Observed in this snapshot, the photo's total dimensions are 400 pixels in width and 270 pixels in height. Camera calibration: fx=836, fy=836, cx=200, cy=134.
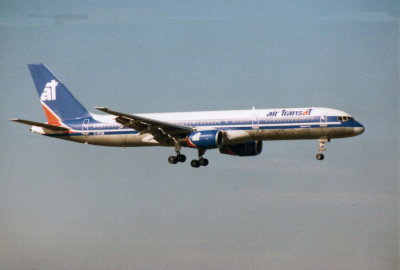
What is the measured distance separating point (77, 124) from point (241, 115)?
16244 mm

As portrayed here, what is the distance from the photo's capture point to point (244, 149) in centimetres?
7762

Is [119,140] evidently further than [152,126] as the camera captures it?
Yes

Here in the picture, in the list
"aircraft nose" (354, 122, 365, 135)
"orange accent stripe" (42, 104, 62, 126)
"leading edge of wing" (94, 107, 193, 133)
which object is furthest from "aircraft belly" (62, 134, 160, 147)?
"aircraft nose" (354, 122, 365, 135)

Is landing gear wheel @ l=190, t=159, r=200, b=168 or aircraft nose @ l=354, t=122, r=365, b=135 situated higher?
aircraft nose @ l=354, t=122, r=365, b=135

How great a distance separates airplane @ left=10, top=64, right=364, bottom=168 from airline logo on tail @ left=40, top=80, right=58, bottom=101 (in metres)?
0.43

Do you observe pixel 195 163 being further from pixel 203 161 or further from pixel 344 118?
pixel 344 118

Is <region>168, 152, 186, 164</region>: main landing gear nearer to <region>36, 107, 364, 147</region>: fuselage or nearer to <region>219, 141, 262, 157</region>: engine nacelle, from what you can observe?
<region>36, 107, 364, 147</region>: fuselage

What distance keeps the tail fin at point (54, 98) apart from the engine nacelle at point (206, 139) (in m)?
12.4

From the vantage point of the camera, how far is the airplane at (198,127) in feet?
231

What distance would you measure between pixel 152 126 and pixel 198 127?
13.2ft

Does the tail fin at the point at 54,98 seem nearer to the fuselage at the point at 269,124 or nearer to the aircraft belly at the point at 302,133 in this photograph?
the fuselage at the point at 269,124

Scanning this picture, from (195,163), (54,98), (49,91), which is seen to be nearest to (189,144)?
(195,163)

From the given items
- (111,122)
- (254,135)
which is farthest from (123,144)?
(254,135)

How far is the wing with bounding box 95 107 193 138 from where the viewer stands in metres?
70.9
